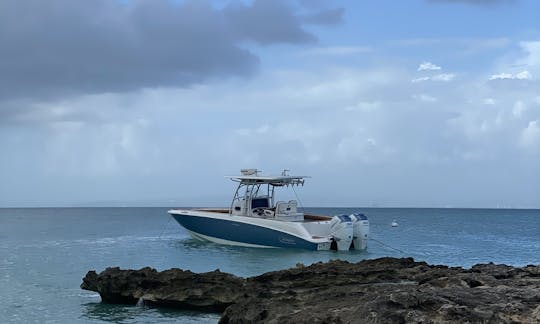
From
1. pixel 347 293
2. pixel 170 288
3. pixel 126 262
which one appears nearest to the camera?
pixel 347 293

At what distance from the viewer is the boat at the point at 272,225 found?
110 ft

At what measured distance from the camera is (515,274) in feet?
49.5

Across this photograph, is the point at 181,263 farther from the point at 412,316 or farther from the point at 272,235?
the point at 412,316

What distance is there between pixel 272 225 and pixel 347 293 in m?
22.4

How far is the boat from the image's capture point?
3362 cm

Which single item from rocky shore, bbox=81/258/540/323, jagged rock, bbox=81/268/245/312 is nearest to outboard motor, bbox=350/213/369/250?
rocky shore, bbox=81/258/540/323

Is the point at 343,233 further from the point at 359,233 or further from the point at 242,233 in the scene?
the point at 242,233

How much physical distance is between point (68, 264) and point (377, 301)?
23.9 meters

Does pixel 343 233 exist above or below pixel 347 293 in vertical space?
above

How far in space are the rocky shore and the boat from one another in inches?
515

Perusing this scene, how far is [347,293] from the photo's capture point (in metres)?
12.1

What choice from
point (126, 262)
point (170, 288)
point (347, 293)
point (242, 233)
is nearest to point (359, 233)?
point (242, 233)

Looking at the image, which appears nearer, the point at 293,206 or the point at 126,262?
the point at 126,262

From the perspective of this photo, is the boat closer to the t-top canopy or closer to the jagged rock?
the t-top canopy
